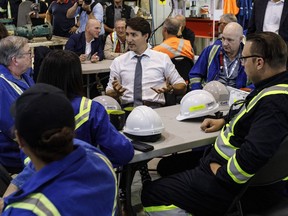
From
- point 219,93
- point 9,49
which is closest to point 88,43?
point 9,49

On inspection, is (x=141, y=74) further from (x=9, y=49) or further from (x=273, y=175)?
(x=273, y=175)

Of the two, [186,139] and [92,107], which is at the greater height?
[92,107]

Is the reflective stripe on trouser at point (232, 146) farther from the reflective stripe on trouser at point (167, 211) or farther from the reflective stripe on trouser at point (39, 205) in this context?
the reflective stripe on trouser at point (39, 205)

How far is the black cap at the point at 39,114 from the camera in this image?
1.05 meters

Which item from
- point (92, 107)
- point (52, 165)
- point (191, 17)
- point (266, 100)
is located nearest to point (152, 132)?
point (92, 107)

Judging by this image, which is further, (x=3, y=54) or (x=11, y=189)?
(x=3, y=54)

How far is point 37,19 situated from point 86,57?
1546 millimetres

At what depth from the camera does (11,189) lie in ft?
5.67

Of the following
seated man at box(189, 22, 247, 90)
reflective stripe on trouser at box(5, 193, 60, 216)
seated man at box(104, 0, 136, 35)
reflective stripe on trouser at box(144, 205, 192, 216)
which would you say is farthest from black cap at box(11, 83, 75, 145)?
seated man at box(104, 0, 136, 35)

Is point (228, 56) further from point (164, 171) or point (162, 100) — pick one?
point (164, 171)

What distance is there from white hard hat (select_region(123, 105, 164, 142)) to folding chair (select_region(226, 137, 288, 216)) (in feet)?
1.74

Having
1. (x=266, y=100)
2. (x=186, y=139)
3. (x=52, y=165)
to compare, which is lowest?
(x=186, y=139)

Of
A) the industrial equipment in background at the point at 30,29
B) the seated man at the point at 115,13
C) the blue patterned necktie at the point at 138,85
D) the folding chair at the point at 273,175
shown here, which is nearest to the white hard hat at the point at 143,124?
the folding chair at the point at 273,175

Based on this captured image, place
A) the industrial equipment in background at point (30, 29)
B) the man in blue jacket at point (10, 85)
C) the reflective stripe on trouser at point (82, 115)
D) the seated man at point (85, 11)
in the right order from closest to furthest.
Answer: the reflective stripe on trouser at point (82, 115)
the man in blue jacket at point (10, 85)
the industrial equipment in background at point (30, 29)
the seated man at point (85, 11)
